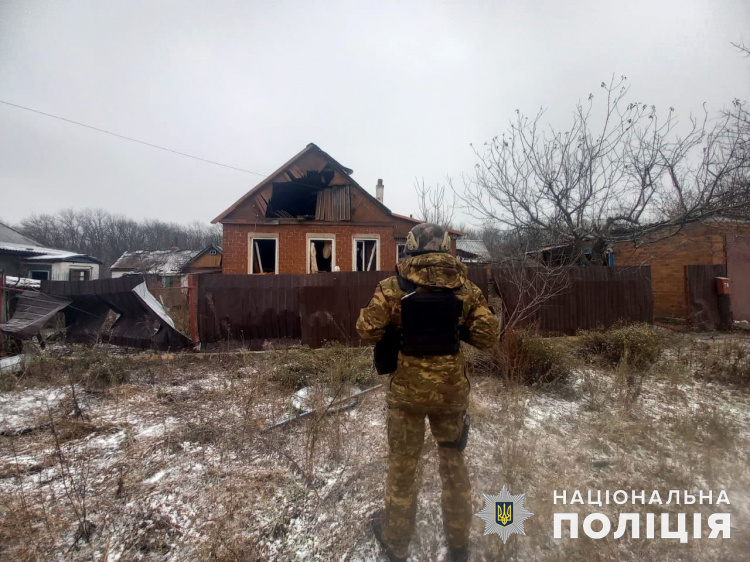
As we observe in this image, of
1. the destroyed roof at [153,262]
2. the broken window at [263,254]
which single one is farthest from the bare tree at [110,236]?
the broken window at [263,254]

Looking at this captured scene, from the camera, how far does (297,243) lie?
11.2 metres

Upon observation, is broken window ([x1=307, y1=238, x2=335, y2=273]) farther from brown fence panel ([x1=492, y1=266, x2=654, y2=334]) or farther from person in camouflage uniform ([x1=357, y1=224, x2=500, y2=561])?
person in camouflage uniform ([x1=357, y1=224, x2=500, y2=561])

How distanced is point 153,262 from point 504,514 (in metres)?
46.8

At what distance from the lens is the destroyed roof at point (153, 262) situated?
3762 cm

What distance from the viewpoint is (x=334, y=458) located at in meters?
2.75

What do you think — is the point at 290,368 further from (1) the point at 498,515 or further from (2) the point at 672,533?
(2) the point at 672,533

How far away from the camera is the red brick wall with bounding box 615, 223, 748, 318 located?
9375mm

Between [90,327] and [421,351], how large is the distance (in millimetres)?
7241

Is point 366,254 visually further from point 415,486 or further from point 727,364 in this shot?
point 415,486

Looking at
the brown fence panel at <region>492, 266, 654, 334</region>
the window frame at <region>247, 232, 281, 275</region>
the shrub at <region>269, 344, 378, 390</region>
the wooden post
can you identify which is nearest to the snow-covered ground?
the shrub at <region>269, 344, 378, 390</region>

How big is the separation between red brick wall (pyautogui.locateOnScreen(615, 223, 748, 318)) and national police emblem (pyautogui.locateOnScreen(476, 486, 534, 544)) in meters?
9.87

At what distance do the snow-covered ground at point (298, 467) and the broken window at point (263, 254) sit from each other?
7119 millimetres

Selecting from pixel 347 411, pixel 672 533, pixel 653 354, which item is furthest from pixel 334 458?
pixel 653 354

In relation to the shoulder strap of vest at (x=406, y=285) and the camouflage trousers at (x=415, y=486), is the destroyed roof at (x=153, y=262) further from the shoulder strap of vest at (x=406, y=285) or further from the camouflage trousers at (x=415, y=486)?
the camouflage trousers at (x=415, y=486)
